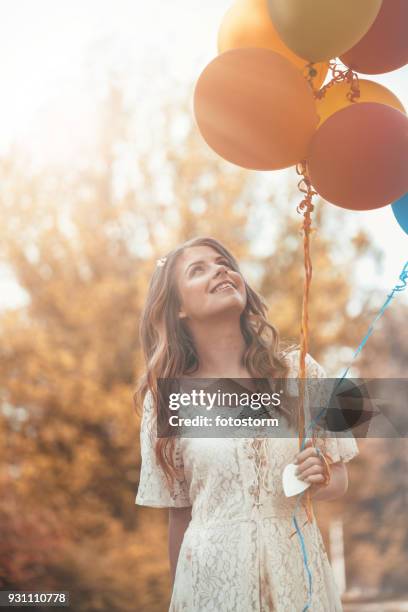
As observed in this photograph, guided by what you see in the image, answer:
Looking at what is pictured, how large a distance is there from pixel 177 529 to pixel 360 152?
784 millimetres

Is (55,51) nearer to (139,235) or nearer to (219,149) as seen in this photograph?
(139,235)

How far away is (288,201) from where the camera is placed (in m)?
4.54

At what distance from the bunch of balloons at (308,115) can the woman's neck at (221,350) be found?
33cm

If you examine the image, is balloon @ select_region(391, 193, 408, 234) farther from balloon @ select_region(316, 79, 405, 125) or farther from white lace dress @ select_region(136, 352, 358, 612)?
white lace dress @ select_region(136, 352, 358, 612)

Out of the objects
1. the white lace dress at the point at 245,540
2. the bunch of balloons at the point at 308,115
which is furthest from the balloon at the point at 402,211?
the white lace dress at the point at 245,540

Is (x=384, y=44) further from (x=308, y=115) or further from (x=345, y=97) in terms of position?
(x=308, y=115)

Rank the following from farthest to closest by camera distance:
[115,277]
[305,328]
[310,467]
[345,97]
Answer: [115,277], [345,97], [305,328], [310,467]

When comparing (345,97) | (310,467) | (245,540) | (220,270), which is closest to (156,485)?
(245,540)

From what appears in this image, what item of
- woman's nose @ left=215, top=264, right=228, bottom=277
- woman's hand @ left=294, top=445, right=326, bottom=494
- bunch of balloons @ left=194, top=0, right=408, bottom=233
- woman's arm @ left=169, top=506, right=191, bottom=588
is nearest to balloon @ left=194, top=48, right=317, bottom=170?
bunch of balloons @ left=194, top=0, right=408, bottom=233

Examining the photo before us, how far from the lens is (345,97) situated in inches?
53.2

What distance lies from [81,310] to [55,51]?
1.68 m

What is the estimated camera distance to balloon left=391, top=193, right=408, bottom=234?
140 centimetres

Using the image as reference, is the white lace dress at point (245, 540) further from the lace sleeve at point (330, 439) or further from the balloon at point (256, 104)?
the balloon at point (256, 104)

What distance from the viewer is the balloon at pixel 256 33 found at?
128 cm
